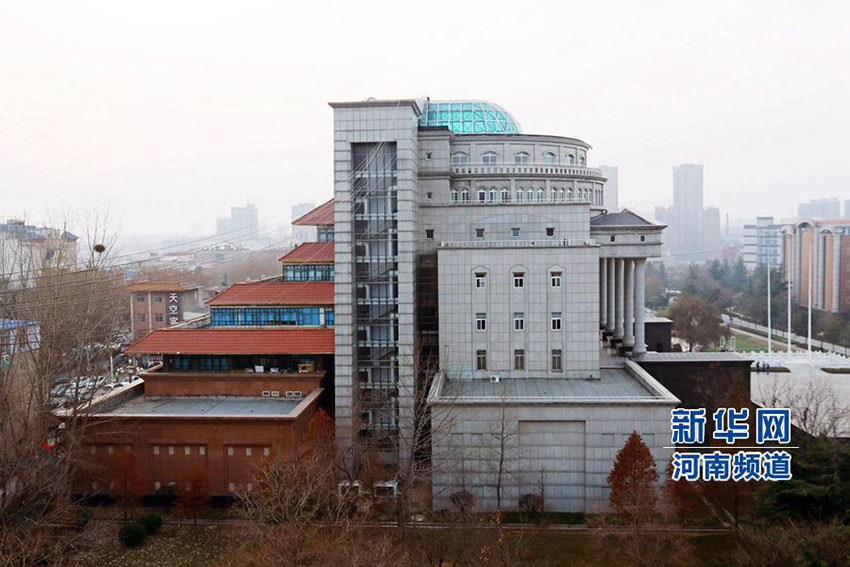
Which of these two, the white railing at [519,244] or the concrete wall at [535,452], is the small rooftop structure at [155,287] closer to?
the white railing at [519,244]

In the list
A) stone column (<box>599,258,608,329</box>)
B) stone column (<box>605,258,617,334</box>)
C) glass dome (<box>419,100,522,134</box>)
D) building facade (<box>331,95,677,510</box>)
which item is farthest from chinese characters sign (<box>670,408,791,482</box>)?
glass dome (<box>419,100,522,134</box>)

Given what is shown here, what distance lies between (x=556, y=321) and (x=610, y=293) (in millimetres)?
5772

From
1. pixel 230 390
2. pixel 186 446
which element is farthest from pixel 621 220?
pixel 186 446

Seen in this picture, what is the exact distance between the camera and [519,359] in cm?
1942

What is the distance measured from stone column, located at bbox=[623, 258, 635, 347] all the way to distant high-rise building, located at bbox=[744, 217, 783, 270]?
55.9m

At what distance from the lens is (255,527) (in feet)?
41.8

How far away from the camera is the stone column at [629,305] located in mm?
23438

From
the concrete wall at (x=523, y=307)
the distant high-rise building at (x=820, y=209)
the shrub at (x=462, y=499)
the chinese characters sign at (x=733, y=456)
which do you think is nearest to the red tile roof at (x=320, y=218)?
the concrete wall at (x=523, y=307)

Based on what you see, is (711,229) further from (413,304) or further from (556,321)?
(413,304)

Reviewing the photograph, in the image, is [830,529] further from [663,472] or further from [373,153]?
[373,153]

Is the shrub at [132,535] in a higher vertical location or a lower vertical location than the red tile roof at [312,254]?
lower

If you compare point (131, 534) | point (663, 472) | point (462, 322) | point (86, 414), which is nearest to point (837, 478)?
point (663, 472)

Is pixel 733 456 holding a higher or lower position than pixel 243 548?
higher

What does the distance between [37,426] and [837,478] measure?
703 inches
